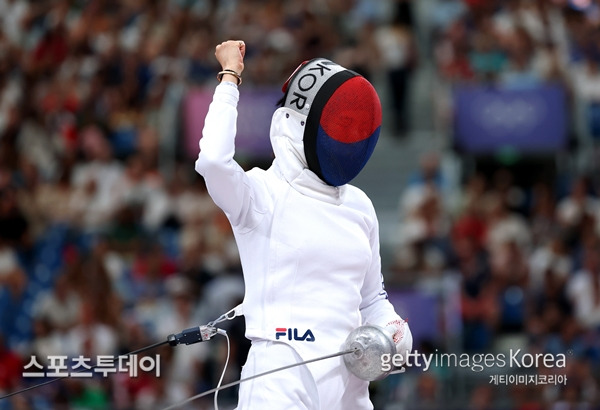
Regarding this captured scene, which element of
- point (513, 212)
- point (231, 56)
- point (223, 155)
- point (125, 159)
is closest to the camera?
point (223, 155)

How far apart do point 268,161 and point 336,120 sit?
755cm

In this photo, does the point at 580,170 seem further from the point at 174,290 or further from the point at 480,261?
the point at 174,290

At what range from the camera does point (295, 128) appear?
14.3 ft

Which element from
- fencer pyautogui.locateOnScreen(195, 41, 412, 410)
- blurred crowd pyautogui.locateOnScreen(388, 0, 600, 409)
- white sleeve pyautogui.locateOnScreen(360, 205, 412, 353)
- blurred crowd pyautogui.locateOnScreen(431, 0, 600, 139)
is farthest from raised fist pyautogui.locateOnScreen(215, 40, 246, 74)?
blurred crowd pyautogui.locateOnScreen(431, 0, 600, 139)

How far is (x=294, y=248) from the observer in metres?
4.23

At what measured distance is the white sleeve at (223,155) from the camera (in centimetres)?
399

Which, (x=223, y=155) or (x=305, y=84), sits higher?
(x=305, y=84)

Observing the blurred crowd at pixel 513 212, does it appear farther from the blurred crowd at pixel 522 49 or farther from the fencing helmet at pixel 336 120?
the fencing helmet at pixel 336 120

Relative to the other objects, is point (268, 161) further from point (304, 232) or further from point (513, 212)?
point (304, 232)

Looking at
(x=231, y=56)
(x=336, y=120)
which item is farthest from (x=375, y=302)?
(x=231, y=56)

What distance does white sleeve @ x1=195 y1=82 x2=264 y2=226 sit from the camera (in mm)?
3992

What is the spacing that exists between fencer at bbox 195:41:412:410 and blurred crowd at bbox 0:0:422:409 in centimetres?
412

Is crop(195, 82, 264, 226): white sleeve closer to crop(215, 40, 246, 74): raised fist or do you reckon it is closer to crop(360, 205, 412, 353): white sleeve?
crop(215, 40, 246, 74): raised fist

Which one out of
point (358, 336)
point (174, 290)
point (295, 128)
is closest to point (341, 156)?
point (295, 128)
